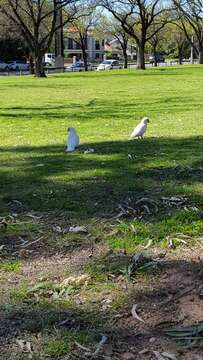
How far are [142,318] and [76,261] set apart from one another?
85 centimetres

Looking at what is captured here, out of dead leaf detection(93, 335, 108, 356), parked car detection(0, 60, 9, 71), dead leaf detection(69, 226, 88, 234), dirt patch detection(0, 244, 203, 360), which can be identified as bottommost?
dead leaf detection(93, 335, 108, 356)

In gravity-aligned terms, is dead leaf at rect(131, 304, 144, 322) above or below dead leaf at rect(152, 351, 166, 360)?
above

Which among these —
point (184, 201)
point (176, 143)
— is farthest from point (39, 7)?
point (184, 201)

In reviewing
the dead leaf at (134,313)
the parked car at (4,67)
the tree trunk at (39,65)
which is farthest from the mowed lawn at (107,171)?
the parked car at (4,67)

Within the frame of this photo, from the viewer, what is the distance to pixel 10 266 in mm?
3598

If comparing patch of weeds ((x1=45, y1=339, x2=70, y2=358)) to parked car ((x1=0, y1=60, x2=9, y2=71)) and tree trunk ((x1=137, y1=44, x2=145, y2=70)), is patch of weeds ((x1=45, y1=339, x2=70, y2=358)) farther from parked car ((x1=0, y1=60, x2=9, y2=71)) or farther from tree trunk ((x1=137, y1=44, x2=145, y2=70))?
parked car ((x1=0, y1=60, x2=9, y2=71))

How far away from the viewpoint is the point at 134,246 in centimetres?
384

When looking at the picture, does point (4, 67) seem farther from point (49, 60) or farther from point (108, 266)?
point (108, 266)

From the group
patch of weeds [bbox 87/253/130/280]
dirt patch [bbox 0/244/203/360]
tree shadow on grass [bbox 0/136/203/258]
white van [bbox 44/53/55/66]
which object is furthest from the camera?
white van [bbox 44/53/55/66]

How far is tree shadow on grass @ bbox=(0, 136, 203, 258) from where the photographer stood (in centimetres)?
471

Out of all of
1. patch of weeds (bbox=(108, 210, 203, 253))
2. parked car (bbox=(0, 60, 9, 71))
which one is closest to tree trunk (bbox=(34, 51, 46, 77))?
parked car (bbox=(0, 60, 9, 71))

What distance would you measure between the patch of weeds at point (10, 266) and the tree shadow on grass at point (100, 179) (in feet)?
1.56

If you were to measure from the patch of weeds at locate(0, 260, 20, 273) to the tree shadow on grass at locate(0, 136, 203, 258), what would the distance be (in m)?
0.47

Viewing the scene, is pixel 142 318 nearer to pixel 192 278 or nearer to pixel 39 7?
pixel 192 278
